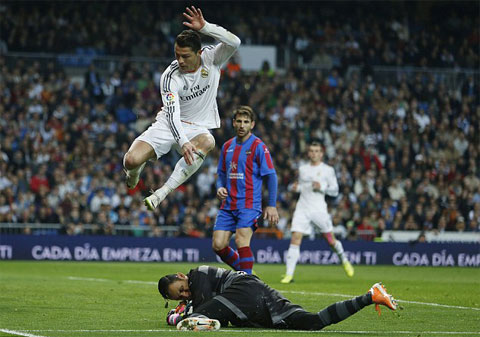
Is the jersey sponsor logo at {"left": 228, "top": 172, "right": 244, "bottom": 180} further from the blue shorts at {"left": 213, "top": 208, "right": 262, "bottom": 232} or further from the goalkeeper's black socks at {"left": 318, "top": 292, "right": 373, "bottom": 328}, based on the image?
the goalkeeper's black socks at {"left": 318, "top": 292, "right": 373, "bottom": 328}

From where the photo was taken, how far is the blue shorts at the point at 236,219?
41.4 ft

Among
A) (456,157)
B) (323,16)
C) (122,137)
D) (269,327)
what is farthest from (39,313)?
(323,16)

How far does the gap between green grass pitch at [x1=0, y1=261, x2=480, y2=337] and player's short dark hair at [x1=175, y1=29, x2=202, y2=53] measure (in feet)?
10.9

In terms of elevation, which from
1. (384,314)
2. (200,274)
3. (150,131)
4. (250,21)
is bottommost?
(384,314)

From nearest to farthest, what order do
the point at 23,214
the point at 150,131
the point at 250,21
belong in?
the point at 150,131, the point at 23,214, the point at 250,21

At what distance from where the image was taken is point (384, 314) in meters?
11.2

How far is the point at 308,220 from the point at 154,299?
5856 millimetres

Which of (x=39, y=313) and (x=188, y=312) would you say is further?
(x=39, y=313)

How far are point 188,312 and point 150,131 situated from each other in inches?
138

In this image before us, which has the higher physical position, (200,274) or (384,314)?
(200,274)

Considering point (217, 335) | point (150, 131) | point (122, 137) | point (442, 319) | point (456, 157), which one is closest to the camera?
point (217, 335)

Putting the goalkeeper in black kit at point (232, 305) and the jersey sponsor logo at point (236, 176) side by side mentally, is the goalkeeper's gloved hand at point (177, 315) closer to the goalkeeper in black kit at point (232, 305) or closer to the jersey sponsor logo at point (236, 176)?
the goalkeeper in black kit at point (232, 305)

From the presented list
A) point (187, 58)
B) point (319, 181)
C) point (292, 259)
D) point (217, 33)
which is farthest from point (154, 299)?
point (319, 181)

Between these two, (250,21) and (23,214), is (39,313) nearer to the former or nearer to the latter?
(23,214)
